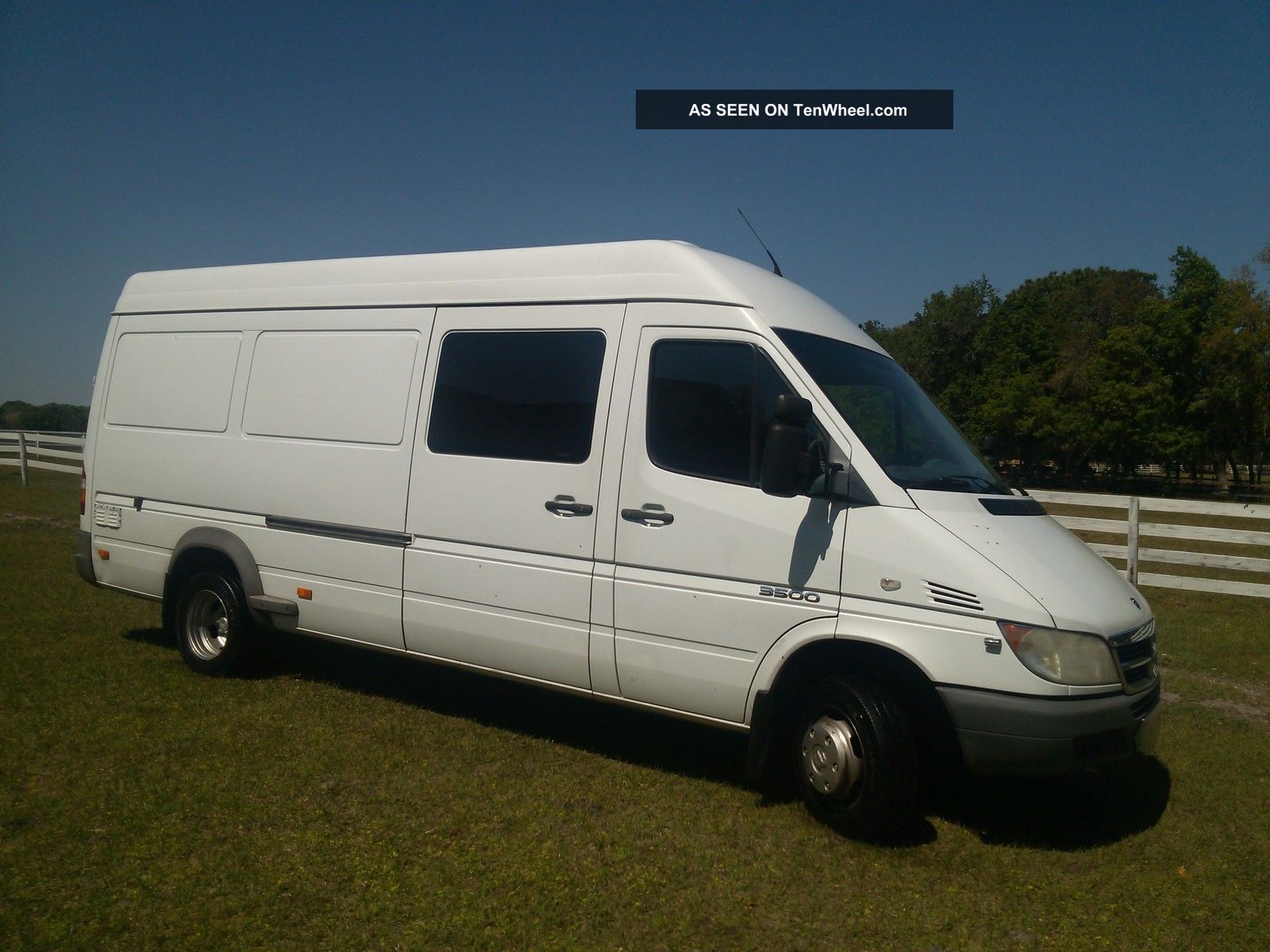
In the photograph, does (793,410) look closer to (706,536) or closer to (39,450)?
(706,536)

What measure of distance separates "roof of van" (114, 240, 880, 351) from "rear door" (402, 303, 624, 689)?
15cm

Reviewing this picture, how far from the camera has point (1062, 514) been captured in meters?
13.0

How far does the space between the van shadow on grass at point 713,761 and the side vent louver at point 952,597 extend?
1267 millimetres

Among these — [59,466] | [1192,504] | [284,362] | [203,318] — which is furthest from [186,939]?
[59,466]

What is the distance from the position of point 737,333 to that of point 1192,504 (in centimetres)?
800

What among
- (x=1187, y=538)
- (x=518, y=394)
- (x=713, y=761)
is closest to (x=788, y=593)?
(x=713, y=761)

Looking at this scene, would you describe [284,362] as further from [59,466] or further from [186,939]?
[59,466]

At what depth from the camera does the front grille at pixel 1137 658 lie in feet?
14.6

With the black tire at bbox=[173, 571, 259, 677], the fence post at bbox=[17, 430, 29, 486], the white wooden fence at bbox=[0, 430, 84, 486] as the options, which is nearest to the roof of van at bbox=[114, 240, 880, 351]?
the black tire at bbox=[173, 571, 259, 677]

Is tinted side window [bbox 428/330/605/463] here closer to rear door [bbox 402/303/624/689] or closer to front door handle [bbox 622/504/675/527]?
rear door [bbox 402/303/624/689]

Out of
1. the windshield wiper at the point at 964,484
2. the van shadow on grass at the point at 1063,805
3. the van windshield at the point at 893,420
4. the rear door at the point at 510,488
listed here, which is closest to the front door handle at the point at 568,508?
the rear door at the point at 510,488

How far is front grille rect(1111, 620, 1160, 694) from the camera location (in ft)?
14.6

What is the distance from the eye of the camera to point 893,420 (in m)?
5.21

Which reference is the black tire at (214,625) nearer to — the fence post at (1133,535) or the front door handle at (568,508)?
the front door handle at (568,508)
